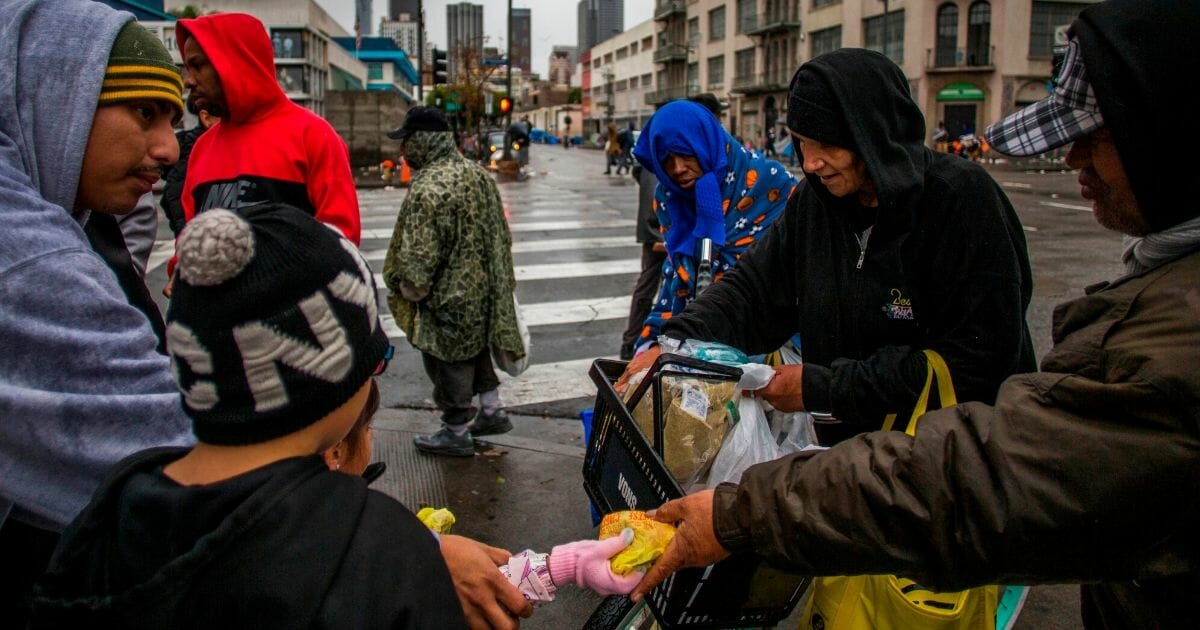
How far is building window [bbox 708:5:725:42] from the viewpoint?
231ft

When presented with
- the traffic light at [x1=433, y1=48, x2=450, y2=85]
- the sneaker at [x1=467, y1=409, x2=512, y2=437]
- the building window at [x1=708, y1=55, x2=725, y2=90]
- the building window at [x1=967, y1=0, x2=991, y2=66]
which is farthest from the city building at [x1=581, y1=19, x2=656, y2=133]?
the sneaker at [x1=467, y1=409, x2=512, y2=437]

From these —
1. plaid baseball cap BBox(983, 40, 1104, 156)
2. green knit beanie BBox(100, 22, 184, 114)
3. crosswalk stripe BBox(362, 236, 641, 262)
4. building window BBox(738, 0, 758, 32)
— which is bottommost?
crosswalk stripe BBox(362, 236, 641, 262)

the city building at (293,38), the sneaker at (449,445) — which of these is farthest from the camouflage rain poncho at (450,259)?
the city building at (293,38)

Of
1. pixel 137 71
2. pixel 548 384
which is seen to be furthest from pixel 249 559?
pixel 548 384

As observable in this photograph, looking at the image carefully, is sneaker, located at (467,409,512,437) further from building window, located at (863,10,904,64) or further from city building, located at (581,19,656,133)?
city building, located at (581,19,656,133)

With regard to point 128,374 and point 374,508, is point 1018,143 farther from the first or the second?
point 128,374

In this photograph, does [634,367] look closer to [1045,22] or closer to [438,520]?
[438,520]

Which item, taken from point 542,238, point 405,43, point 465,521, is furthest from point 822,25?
point 405,43

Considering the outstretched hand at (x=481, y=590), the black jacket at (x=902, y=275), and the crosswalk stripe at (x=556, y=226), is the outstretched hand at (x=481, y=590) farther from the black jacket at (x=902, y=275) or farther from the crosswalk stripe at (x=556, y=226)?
the crosswalk stripe at (x=556, y=226)

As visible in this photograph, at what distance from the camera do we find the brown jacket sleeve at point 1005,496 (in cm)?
139

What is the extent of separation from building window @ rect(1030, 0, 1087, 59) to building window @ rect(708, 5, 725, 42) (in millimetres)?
28883

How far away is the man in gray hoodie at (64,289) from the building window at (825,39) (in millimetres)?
55421

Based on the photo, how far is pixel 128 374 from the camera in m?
1.48

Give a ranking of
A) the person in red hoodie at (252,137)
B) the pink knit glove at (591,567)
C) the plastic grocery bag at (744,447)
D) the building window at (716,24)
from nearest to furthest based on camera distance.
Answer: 1. the pink knit glove at (591,567)
2. the plastic grocery bag at (744,447)
3. the person in red hoodie at (252,137)
4. the building window at (716,24)
